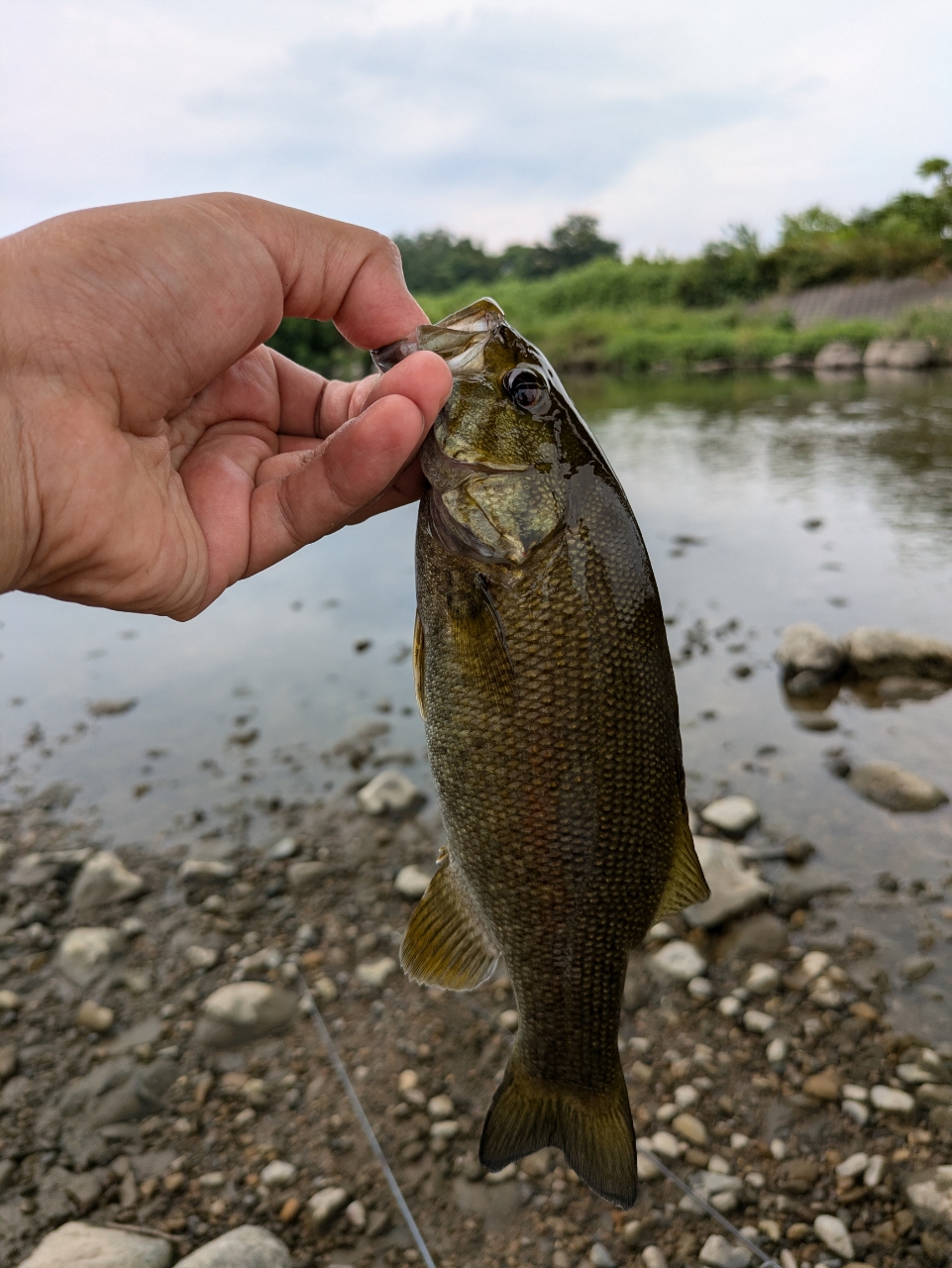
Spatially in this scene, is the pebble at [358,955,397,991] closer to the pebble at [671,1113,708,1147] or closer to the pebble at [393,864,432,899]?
the pebble at [393,864,432,899]

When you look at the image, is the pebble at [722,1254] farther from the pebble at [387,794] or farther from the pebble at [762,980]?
the pebble at [387,794]

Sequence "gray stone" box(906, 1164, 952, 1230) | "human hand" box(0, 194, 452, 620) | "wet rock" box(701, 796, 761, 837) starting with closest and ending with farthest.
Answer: "human hand" box(0, 194, 452, 620)
"gray stone" box(906, 1164, 952, 1230)
"wet rock" box(701, 796, 761, 837)

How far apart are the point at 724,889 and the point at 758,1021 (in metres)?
0.76

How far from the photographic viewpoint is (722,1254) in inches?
104

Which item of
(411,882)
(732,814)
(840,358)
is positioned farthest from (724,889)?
(840,358)

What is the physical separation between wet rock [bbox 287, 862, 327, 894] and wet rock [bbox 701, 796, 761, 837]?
2.13 meters

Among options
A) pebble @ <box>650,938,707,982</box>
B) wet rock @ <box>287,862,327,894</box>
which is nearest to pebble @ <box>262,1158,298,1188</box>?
wet rock @ <box>287,862,327,894</box>

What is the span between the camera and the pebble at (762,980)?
144 inches

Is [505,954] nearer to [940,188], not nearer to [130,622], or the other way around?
[130,622]

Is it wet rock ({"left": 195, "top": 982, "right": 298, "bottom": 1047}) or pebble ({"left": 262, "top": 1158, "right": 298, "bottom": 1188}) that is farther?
wet rock ({"left": 195, "top": 982, "right": 298, "bottom": 1047})

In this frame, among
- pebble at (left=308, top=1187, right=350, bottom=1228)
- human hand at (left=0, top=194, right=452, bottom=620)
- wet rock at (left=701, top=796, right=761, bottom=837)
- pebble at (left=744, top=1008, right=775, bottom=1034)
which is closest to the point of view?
human hand at (left=0, top=194, right=452, bottom=620)

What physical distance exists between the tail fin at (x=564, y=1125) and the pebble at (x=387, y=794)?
10.5 feet

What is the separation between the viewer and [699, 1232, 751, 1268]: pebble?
2.61 meters

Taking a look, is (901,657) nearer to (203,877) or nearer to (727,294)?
(203,877)
